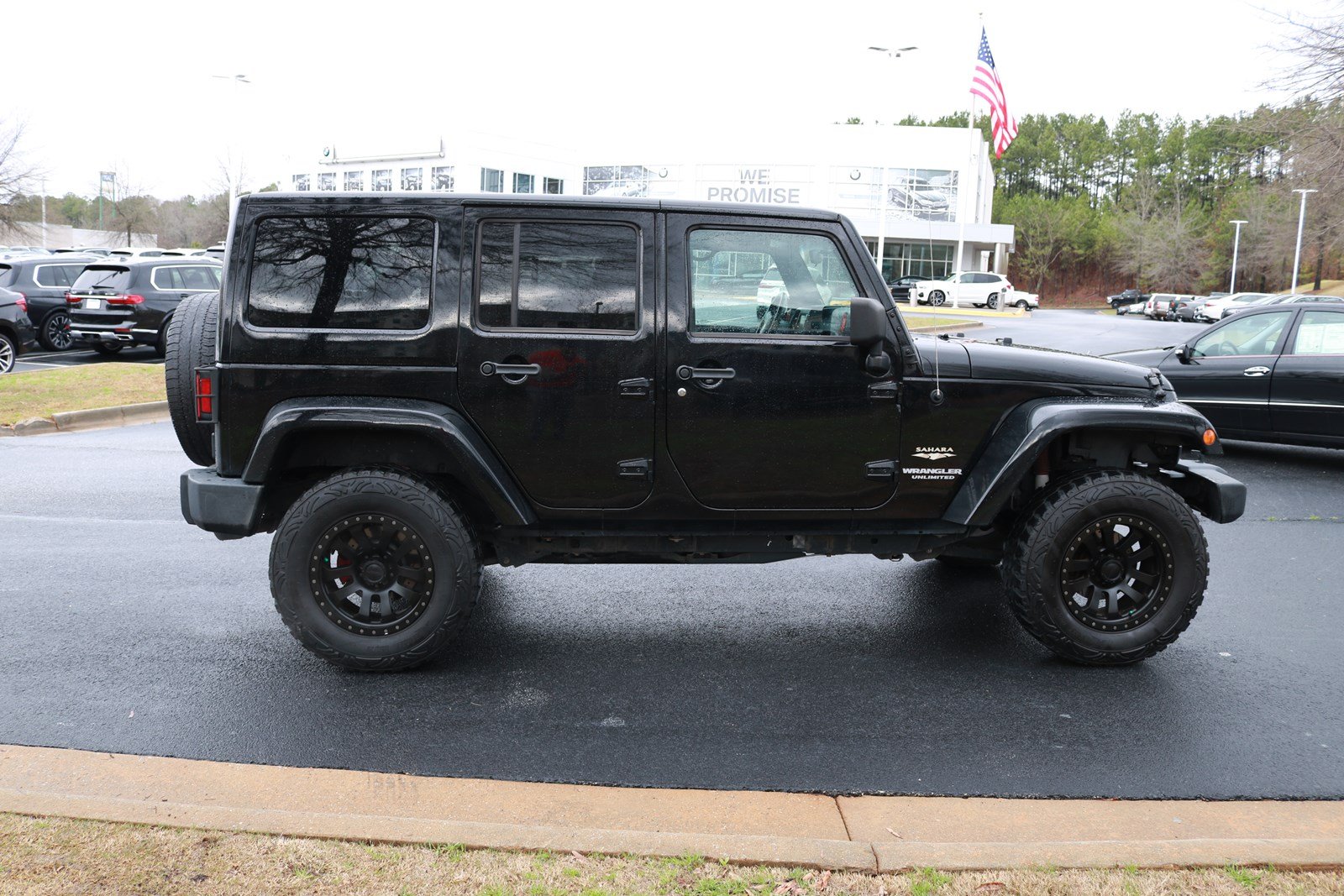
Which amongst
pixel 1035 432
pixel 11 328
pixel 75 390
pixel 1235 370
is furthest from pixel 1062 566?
pixel 11 328

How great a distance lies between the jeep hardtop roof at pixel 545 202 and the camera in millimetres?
4758

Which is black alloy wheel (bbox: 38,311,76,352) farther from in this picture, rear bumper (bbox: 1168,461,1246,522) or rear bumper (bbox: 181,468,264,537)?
rear bumper (bbox: 1168,461,1246,522)

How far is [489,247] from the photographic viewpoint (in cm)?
480

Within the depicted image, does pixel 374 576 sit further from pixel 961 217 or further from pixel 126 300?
pixel 961 217

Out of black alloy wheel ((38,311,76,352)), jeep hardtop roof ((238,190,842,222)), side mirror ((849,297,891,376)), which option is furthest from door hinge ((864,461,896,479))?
black alloy wheel ((38,311,76,352))

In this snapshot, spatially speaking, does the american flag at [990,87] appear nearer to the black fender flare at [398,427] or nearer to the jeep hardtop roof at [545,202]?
the jeep hardtop roof at [545,202]

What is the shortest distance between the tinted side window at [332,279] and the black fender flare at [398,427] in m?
0.34

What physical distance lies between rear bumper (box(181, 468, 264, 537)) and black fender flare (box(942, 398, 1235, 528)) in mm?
3059

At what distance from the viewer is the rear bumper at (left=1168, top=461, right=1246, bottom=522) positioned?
5195 millimetres

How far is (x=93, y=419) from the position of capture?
1289 centimetres

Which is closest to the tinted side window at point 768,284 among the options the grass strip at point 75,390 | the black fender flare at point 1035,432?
the black fender flare at point 1035,432

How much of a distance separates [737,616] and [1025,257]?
10038 cm

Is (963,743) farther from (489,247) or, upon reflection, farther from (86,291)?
(86,291)

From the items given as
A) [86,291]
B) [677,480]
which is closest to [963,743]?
[677,480]
